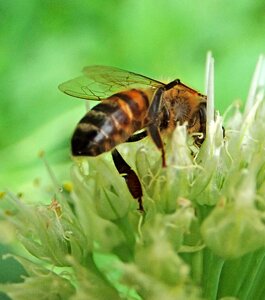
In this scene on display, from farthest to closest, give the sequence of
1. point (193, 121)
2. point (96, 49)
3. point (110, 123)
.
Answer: point (96, 49) < point (193, 121) < point (110, 123)

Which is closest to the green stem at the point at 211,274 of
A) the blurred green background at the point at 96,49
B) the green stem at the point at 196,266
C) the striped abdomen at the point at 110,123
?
the green stem at the point at 196,266

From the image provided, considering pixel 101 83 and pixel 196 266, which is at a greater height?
pixel 101 83

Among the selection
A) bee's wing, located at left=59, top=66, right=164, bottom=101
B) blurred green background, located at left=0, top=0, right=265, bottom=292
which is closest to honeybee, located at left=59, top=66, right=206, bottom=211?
bee's wing, located at left=59, top=66, right=164, bottom=101

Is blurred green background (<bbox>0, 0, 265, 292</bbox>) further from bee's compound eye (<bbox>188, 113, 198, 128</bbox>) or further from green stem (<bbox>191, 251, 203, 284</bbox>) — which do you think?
green stem (<bbox>191, 251, 203, 284</bbox>)

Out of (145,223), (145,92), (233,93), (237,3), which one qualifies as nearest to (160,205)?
(145,223)

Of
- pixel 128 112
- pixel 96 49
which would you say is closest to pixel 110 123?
pixel 128 112

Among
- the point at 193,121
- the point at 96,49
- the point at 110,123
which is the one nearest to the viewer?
the point at 110,123

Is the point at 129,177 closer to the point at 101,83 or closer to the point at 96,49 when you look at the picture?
the point at 101,83
